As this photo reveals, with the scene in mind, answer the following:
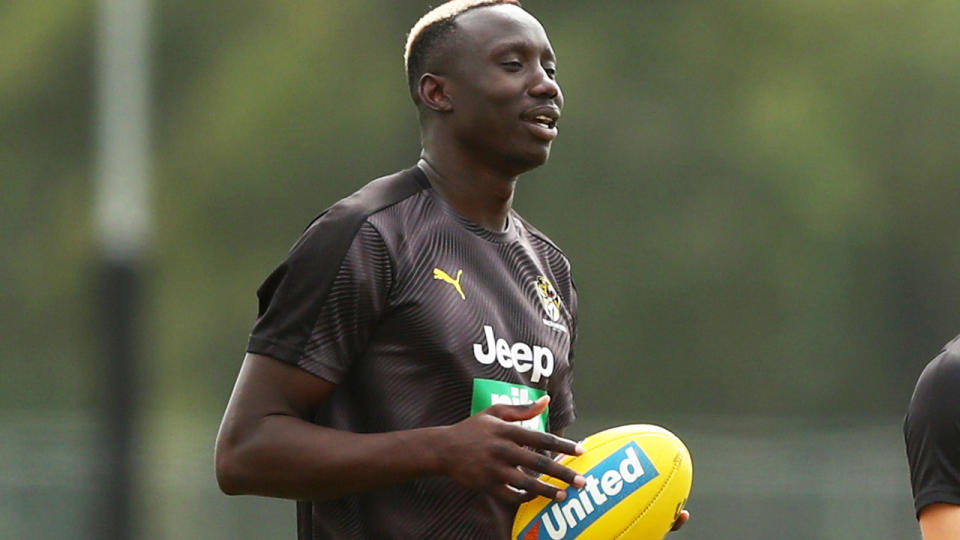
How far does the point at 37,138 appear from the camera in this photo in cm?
2619

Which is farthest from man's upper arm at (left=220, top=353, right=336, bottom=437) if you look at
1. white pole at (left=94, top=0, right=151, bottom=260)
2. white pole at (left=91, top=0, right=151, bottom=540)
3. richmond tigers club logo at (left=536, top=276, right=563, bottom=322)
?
white pole at (left=94, top=0, right=151, bottom=260)

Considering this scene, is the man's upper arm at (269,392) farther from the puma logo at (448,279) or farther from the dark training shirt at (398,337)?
the puma logo at (448,279)

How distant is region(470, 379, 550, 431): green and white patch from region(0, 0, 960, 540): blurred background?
A: 67.3 ft

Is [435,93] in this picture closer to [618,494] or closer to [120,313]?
[618,494]

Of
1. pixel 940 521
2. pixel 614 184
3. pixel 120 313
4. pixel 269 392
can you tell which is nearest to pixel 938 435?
pixel 940 521

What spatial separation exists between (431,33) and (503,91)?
11.9 inches

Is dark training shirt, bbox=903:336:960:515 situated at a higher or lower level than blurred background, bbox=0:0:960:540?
higher

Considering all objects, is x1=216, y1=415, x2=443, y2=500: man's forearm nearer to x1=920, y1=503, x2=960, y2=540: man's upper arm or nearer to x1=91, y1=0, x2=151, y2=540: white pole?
x1=920, y1=503, x2=960, y2=540: man's upper arm

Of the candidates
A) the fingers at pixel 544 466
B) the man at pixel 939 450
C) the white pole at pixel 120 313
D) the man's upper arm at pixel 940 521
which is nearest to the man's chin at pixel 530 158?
the fingers at pixel 544 466

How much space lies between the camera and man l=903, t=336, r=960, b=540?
4.70 metres

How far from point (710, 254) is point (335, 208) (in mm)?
21811

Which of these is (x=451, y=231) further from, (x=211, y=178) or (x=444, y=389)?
(x=211, y=178)

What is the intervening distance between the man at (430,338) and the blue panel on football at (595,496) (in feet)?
0.34

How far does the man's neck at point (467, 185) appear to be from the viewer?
4.85 metres
